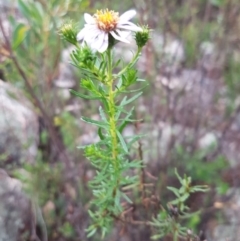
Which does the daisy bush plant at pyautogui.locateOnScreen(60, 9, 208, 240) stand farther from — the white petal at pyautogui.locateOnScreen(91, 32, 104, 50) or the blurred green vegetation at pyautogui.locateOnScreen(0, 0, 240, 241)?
the blurred green vegetation at pyautogui.locateOnScreen(0, 0, 240, 241)

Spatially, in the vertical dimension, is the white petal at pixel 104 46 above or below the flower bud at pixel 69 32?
below

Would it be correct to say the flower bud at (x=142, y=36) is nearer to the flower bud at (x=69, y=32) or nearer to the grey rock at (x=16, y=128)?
the flower bud at (x=69, y=32)

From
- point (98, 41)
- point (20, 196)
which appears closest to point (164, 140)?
point (20, 196)

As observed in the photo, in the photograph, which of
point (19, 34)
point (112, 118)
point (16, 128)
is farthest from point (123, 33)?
point (16, 128)

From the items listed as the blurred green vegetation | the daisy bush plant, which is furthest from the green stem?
the blurred green vegetation

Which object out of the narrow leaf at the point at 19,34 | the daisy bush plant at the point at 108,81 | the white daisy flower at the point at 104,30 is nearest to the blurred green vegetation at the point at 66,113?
the narrow leaf at the point at 19,34

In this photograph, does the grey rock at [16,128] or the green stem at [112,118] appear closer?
the green stem at [112,118]

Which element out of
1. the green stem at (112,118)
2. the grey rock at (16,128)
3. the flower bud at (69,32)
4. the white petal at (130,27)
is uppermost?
the white petal at (130,27)
